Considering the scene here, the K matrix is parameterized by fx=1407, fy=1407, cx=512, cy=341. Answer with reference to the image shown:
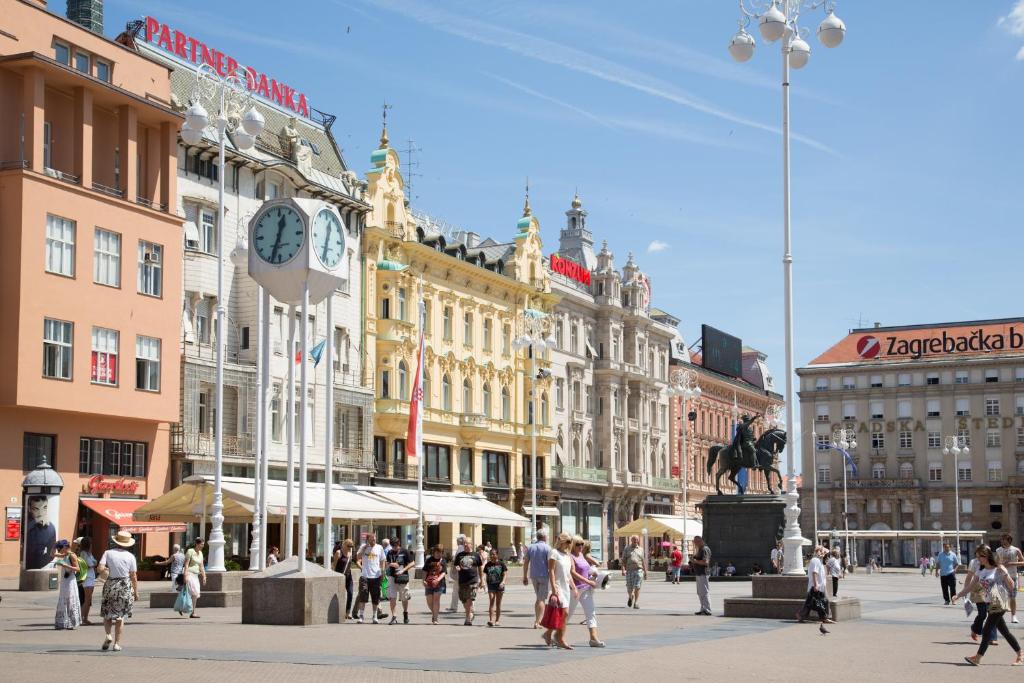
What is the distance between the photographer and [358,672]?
1620cm

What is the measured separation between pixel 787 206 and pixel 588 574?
9.54m

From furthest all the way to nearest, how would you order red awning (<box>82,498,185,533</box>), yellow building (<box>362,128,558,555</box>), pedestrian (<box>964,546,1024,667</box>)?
1. yellow building (<box>362,128,558,555</box>)
2. red awning (<box>82,498,185,533</box>)
3. pedestrian (<box>964,546,1024,667</box>)

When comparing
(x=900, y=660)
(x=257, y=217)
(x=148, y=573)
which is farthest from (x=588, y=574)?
(x=148, y=573)

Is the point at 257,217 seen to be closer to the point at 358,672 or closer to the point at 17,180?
the point at 358,672

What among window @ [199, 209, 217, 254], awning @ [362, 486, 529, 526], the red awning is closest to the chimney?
window @ [199, 209, 217, 254]

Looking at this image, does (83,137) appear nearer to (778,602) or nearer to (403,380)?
(403,380)

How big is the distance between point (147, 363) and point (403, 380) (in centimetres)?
1879

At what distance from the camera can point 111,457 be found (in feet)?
152

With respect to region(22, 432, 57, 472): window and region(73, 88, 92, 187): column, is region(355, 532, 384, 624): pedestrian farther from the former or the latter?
region(73, 88, 92, 187): column

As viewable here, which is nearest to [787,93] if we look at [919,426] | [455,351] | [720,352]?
[455,351]

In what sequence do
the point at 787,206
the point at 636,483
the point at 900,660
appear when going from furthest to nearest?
the point at 636,483 → the point at 787,206 → the point at 900,660

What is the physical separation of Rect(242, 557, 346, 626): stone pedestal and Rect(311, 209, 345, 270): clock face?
548 centimetres

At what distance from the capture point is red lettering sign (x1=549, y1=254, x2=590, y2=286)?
83106mm

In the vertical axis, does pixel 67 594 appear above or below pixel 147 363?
below
